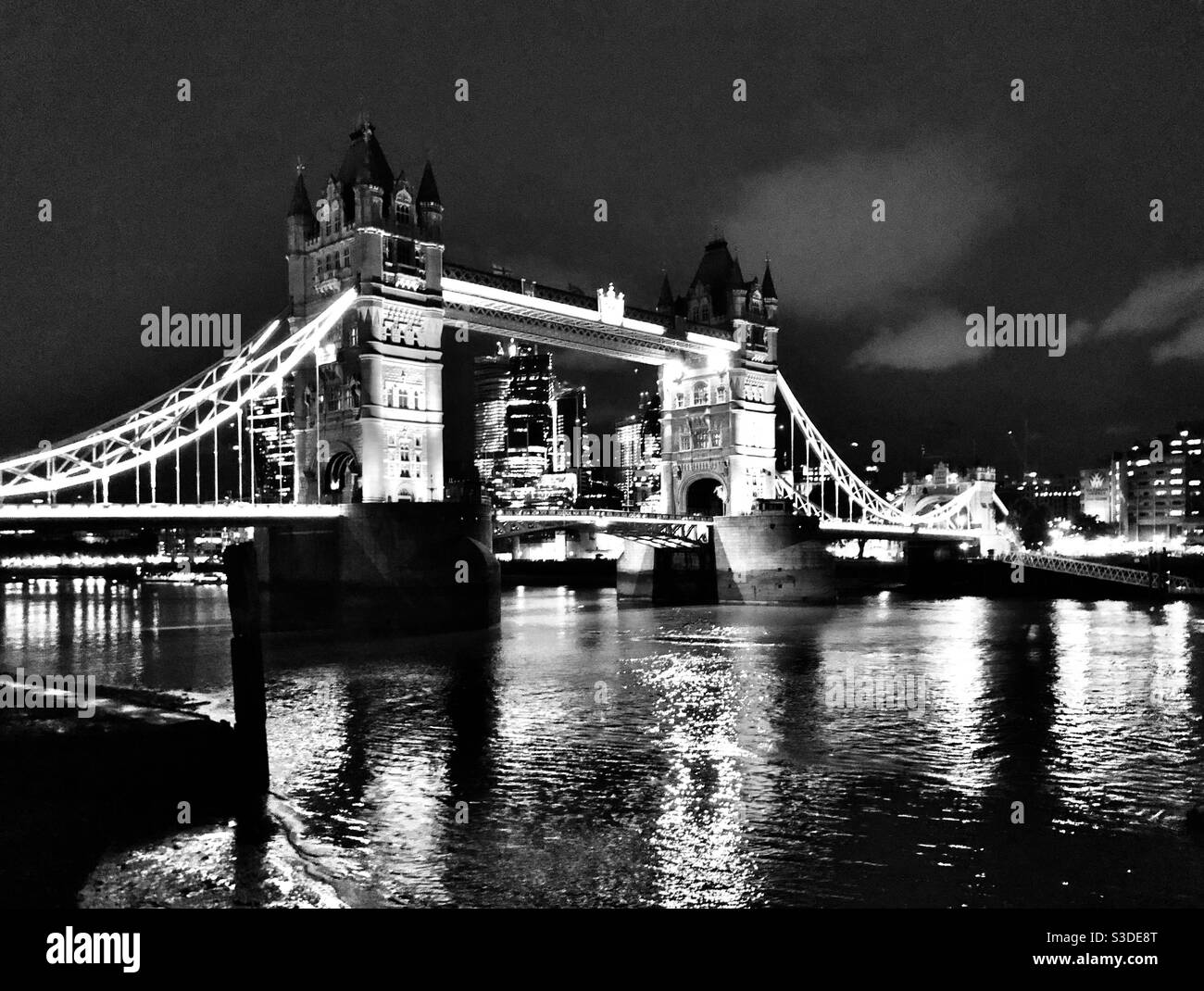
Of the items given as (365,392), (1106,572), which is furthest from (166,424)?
(1106,572)

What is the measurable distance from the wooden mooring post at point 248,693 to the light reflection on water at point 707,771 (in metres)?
0.56

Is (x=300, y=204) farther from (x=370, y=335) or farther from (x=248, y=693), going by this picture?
(x=248, y=693)

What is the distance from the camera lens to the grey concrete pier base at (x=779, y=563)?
4603 centimetres

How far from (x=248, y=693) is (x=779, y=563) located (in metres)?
35.5

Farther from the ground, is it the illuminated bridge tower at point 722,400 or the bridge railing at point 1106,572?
the illuminated bridge tower at point 722,400

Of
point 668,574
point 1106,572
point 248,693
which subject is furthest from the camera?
point 1106,572

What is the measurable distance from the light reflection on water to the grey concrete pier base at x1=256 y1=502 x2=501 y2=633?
157cm


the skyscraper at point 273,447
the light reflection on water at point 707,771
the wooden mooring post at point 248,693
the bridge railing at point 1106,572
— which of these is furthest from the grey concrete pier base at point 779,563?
the wooden mooring post at point 248,693

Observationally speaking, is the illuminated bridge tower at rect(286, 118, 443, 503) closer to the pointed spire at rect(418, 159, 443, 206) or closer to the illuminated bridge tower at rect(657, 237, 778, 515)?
the pointed spire at rect(418, 159, 443, 206)

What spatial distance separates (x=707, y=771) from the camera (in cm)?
1445

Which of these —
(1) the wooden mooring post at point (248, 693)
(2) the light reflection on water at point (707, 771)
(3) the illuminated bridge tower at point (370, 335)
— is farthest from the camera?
(3) the illuminated bridge tower at point (370, 335)

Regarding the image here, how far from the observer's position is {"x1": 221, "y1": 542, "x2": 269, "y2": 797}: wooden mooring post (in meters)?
12.6

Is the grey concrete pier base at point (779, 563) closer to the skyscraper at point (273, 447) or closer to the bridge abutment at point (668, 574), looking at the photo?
the bridge abutment at point (668, 574)
